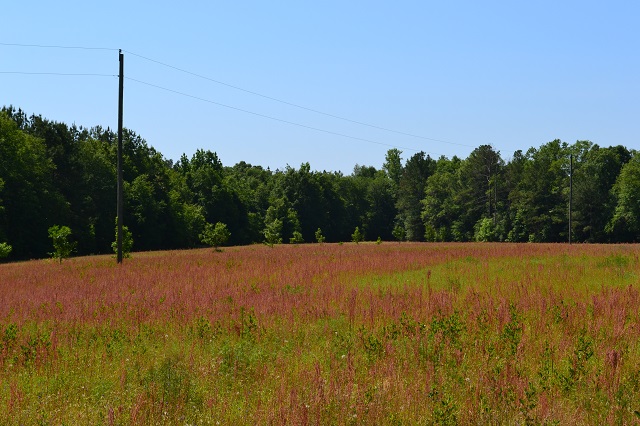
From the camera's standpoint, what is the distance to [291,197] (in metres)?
93.8

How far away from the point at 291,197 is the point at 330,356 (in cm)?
8748

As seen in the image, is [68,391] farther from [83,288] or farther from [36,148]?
[36,148]

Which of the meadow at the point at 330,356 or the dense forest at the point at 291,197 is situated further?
the dense forest at the point at 291,197

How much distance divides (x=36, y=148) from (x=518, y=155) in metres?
83.3

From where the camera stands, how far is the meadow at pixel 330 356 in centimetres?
473

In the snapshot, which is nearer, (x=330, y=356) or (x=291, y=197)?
(x=330, y=356)

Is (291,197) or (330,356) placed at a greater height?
(291,197)

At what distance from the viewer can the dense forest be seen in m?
48.8

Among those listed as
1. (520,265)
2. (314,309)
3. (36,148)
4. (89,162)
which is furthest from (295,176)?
(314,309)

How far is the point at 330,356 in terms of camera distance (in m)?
6.58

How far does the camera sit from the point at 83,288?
14.4 m

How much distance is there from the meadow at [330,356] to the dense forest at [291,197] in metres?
31.8

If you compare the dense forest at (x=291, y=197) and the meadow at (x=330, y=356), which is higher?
the dense forest at (x=291, y=197)

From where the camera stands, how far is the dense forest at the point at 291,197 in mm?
48750
